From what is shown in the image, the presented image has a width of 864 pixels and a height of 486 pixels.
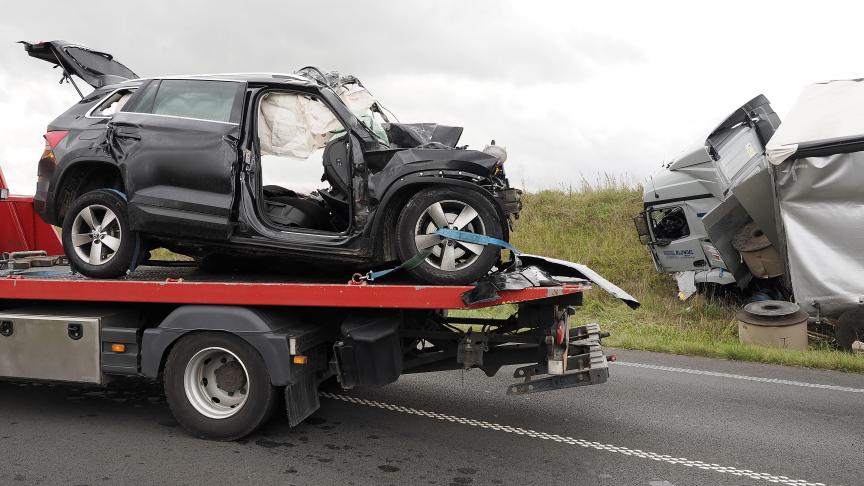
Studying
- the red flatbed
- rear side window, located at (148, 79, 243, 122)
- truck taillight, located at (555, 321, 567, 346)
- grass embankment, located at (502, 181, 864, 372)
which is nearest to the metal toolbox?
the red flatbed

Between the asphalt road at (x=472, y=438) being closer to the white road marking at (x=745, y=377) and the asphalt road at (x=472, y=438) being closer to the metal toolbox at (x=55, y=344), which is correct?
the white road marking at (x=745, y=377)

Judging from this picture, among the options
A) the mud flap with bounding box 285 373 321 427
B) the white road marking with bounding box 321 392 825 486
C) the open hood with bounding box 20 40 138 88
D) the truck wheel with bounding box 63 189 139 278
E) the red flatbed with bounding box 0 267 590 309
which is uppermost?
the open hood with bounding box 20 40 138 88

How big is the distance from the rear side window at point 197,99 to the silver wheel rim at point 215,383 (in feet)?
5.97

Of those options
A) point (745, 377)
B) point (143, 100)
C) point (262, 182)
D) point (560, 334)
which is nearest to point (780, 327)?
point (745, 377)

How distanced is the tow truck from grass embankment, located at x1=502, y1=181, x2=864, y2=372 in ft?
12.5

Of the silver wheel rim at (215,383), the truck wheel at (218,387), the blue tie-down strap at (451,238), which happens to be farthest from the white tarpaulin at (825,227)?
the silver wheel rim at (215,383)

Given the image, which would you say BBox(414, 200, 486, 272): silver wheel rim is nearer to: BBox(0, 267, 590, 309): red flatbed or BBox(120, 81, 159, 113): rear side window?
BBox(0, 267, 590, 309): red flatbed

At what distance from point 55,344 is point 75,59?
3064 mm

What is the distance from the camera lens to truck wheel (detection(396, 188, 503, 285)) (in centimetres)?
498

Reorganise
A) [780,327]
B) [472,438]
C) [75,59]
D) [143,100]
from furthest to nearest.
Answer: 1. [780,327]
2. [75,59]
3. [143,100]
4. [472,438]

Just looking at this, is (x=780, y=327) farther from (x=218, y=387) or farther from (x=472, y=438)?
(x=218, y=387)

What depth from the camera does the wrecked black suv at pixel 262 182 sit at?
503 centimetres

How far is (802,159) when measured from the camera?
29.9 feet

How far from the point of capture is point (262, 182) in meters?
5.49
